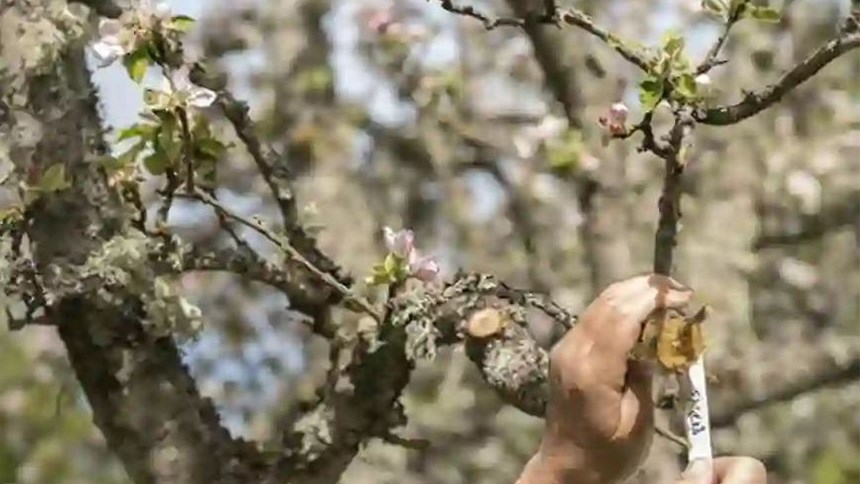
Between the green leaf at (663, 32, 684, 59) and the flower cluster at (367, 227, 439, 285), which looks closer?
the green leaf at (663, 32, 684, 59)

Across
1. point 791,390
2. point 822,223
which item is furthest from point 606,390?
point 822,223

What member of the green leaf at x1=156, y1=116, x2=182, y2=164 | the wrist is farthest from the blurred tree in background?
the wrist

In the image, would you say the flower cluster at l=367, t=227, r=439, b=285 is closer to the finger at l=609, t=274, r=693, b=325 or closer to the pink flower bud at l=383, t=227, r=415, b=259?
the pink flower bud at l=383, t=227, r=415, b=259

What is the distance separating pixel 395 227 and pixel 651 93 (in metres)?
1.19

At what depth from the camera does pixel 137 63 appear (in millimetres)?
868

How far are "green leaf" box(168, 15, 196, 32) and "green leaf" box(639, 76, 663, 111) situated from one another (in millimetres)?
259

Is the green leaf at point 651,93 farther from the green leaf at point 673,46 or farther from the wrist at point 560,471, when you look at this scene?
the wrist at point 560,471

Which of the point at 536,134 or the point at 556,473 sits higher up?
the point at 536,134

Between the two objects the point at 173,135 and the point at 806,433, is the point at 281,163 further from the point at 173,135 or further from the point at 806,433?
the point at 806,433

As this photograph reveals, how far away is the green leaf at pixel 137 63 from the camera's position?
865 millimetres

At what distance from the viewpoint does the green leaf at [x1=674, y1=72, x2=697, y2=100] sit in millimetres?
781

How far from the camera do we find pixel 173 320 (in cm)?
95

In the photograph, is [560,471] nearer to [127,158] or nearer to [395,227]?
[127,158]

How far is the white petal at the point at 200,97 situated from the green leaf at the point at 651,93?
0.24 metres
